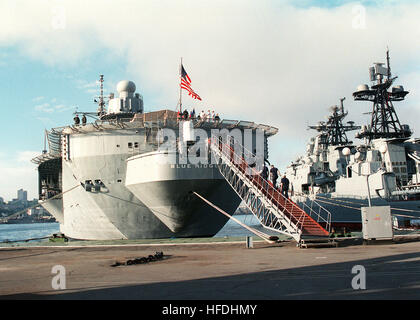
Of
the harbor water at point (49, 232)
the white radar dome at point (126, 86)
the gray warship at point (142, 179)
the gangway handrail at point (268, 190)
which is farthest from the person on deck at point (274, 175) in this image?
the white radar dome at point (126, 86)

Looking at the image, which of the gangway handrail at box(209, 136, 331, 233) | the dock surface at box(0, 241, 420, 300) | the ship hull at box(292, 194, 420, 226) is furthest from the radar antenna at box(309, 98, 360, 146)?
the dock surface at box(0, 241, 420, 300)

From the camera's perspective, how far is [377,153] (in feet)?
121

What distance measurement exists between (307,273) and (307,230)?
7.51 meters

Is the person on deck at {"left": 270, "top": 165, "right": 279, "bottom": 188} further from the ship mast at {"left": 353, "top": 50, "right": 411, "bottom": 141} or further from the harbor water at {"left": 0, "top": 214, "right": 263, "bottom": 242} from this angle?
the ship mast at {"left": 353, "top": 50, "right": 411, "bottom": 141}

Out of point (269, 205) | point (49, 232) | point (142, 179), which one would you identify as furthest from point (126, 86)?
point (49, 232)

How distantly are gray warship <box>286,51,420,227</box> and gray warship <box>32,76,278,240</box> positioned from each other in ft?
22.6

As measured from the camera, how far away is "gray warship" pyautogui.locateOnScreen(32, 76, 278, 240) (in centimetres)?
2403

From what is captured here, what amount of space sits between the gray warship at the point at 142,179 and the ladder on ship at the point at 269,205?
1249mm

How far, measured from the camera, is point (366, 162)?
28547mm

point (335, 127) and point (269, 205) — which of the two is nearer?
point (269, 205)

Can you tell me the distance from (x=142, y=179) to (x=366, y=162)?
57.3 feet

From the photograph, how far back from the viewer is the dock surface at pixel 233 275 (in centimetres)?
750

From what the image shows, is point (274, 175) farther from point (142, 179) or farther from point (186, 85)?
point (186, 85)
